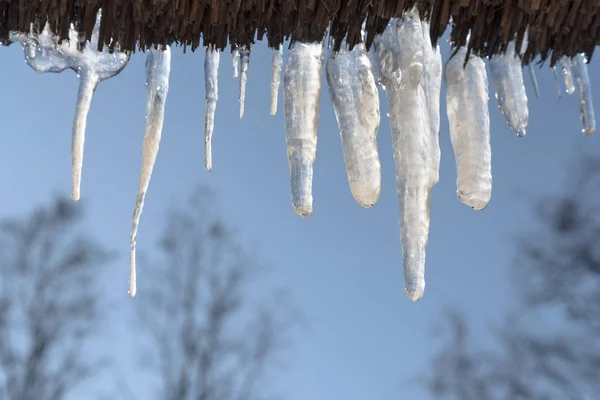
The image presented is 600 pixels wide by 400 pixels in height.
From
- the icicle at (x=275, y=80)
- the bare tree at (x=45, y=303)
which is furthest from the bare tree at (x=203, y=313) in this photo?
the icicle at (x=275, y=80)

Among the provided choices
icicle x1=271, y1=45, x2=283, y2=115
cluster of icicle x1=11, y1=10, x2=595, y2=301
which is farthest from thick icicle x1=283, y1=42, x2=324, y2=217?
icicle x1=271, y1=45, x2=283, y2=115

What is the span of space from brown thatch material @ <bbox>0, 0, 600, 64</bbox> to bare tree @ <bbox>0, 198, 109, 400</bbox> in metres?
6.05

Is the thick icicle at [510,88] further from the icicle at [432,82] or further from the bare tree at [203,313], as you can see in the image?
the bare tree at [203,313]

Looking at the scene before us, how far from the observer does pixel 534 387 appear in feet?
22.2

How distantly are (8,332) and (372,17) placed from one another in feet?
21.5

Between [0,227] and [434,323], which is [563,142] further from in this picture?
[0,227]

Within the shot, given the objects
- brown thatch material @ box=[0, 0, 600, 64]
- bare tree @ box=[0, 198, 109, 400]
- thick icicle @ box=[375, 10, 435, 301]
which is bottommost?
bare tree @ box=[0, 198, 109, 400]

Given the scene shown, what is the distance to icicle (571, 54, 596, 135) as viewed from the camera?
6.01ft

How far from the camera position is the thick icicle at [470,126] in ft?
4.88

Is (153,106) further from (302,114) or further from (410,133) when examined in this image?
(410,133)

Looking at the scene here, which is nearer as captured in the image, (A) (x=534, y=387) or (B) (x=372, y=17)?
(B) (x=372, y=17)

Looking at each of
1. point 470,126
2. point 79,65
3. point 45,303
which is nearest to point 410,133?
point 470,126

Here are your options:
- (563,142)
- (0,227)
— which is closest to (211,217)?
(0,227)

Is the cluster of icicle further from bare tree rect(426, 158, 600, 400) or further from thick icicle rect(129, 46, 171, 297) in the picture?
bare tree rect(426, 158, 600, 400)
